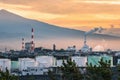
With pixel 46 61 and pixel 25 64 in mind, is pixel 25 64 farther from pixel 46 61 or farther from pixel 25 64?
pixel 46 61

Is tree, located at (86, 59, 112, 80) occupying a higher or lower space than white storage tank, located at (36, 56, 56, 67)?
lower

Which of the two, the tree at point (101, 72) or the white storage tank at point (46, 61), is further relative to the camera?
the white storage tank at point (46, 61)

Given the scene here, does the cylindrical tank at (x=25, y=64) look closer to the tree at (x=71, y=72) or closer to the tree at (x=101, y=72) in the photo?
the tree at (x=101, y=72)

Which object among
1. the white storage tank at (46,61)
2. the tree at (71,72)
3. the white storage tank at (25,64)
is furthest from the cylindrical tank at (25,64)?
the tree at (71,72)

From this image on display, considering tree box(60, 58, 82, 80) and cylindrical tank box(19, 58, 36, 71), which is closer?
tree box(60, 58, 82, 80)

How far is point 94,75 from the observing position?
35156mm

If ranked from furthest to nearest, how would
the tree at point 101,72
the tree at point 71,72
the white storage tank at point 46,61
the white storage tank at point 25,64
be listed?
1. the white storage tank at point 46,61
2. the white storage tank at point 25,64
3. the tree at point 71,72
4. the tree at point 101,72

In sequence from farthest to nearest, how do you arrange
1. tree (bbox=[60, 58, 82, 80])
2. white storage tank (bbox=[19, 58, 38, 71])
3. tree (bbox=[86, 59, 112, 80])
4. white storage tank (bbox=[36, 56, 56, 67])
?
1. white storage tank (bbox=[36, 56, 56, 67])
2. white storage tank (bbox=[19, 58, 38, 71])
3. tree (bbox=[60, 58, 82, 80])
4. tree (bbox=[86, 59, 112, 80])

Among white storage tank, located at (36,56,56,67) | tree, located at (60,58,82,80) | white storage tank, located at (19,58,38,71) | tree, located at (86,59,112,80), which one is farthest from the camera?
white storage tank, located at (36,56,56,67)

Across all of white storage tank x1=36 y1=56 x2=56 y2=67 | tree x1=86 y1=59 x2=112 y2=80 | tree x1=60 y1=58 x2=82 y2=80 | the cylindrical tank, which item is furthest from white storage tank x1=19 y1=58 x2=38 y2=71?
tree x1=60 y1=58 x2=82 y2=80

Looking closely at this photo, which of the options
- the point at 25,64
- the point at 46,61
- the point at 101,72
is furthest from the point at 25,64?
the point at 101,72

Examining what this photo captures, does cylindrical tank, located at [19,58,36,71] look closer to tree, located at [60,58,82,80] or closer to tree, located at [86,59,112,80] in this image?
tree, located at [86,59,112,80]

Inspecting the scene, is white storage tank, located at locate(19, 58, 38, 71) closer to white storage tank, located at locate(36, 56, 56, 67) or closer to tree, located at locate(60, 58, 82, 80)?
white storage tank, located at locate(36, 56, 56, 67)

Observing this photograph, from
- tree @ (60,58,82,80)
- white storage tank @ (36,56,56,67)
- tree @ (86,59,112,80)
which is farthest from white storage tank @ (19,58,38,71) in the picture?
tree @ (60,58,82,80)
